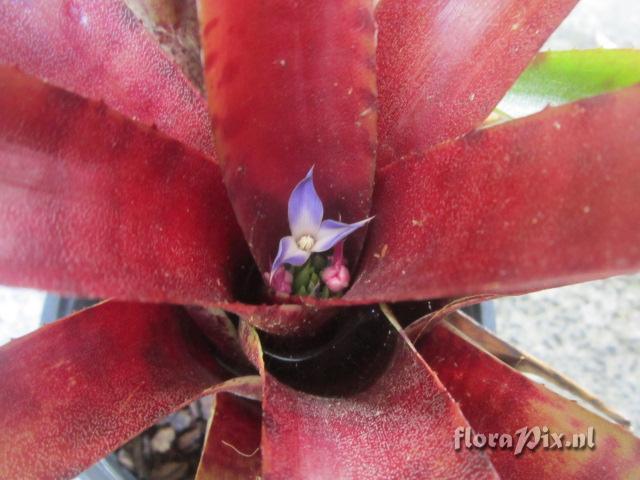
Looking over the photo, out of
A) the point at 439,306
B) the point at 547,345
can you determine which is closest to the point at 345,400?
the point at 439,306

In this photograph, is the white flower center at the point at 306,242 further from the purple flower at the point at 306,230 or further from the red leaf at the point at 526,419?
the red leaf at the point at 526,419

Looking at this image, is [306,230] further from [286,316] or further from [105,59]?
[105,59]

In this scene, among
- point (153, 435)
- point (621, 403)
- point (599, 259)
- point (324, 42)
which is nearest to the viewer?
point (599, 259)

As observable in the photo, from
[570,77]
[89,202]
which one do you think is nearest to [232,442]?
[89,202]

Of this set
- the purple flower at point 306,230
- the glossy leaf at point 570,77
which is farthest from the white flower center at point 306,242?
the glossy leaf at point 570,77

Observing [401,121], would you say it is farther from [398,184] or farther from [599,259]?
[599,259]

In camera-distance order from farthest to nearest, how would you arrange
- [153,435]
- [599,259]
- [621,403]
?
[621,403]
[153,435]
[599,259]

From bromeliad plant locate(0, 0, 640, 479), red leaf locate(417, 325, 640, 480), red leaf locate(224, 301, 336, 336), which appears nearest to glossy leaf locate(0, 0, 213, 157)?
bromeliad plant locate(0, 0, 640, 479)
